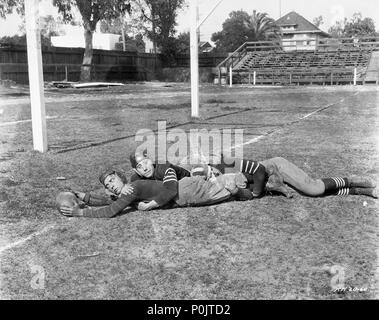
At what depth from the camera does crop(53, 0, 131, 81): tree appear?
3397 cm

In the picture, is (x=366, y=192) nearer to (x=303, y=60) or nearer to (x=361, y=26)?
(x=303, y=60)

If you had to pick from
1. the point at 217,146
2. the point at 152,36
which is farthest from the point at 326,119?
the point at 152,36

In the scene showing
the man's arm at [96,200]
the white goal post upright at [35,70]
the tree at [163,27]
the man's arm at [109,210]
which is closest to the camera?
the man's arm at [109,210]

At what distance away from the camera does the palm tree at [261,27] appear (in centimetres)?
6906

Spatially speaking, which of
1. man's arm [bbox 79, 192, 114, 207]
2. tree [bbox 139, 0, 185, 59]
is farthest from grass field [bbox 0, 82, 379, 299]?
tree [bbox 139, 0, 185, 59]

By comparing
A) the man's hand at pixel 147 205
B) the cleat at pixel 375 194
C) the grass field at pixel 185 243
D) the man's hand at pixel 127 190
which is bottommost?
the grass field at pixel 185 243

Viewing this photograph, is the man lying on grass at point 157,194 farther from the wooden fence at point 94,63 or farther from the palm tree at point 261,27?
the palm tree at point 261,27

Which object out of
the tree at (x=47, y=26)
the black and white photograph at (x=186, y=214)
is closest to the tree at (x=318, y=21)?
the tree at (x=47, y=26)

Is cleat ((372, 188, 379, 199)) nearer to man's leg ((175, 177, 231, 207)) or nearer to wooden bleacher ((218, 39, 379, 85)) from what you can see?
man's leg ((175, 177, 231, 207))

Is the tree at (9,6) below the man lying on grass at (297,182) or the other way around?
the other way around

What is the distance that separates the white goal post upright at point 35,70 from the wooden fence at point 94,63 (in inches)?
903

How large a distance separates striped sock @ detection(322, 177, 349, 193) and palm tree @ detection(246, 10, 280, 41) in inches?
2521
